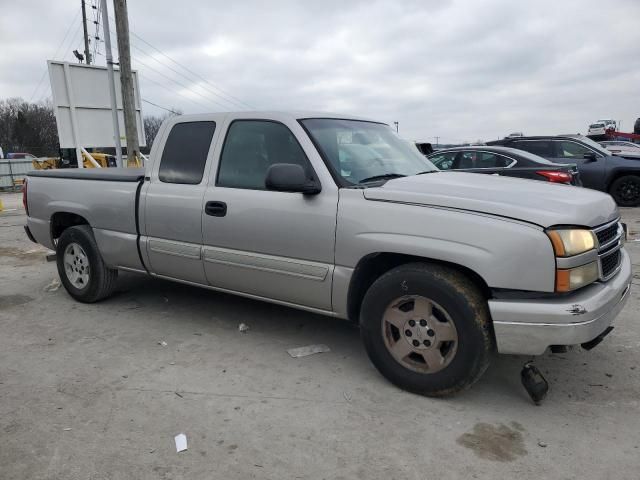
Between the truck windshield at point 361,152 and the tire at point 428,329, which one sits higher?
the truck windshield at point 361,152

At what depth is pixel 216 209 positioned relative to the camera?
3939 mm

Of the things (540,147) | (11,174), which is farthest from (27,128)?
(540,147)

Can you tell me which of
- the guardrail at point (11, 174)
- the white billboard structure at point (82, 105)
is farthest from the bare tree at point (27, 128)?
the white billboard structure at point (82, 105)

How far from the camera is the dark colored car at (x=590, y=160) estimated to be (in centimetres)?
1148

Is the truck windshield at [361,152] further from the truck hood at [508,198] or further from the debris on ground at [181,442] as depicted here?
the debris on ground at [181,442]

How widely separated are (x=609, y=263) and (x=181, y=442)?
2.80 meters

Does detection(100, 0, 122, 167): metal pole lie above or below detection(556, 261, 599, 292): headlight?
above

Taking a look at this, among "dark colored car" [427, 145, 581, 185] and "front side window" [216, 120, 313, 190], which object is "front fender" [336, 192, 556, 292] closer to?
"front side window" [216, 120, 313, 190]

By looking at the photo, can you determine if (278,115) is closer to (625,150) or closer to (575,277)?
(575,277)

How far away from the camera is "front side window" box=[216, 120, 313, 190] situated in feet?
12.3

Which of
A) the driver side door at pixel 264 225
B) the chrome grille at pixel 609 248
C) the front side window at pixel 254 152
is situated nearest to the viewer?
the chrome grille at pixel 609 248

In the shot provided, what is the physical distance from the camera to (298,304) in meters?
3.72

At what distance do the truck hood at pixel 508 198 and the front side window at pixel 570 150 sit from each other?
8962 mm

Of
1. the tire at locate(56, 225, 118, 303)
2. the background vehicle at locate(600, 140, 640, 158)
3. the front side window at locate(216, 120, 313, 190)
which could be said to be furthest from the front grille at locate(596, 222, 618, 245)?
the background vehicle at locate(600, 140, 640, 158)
